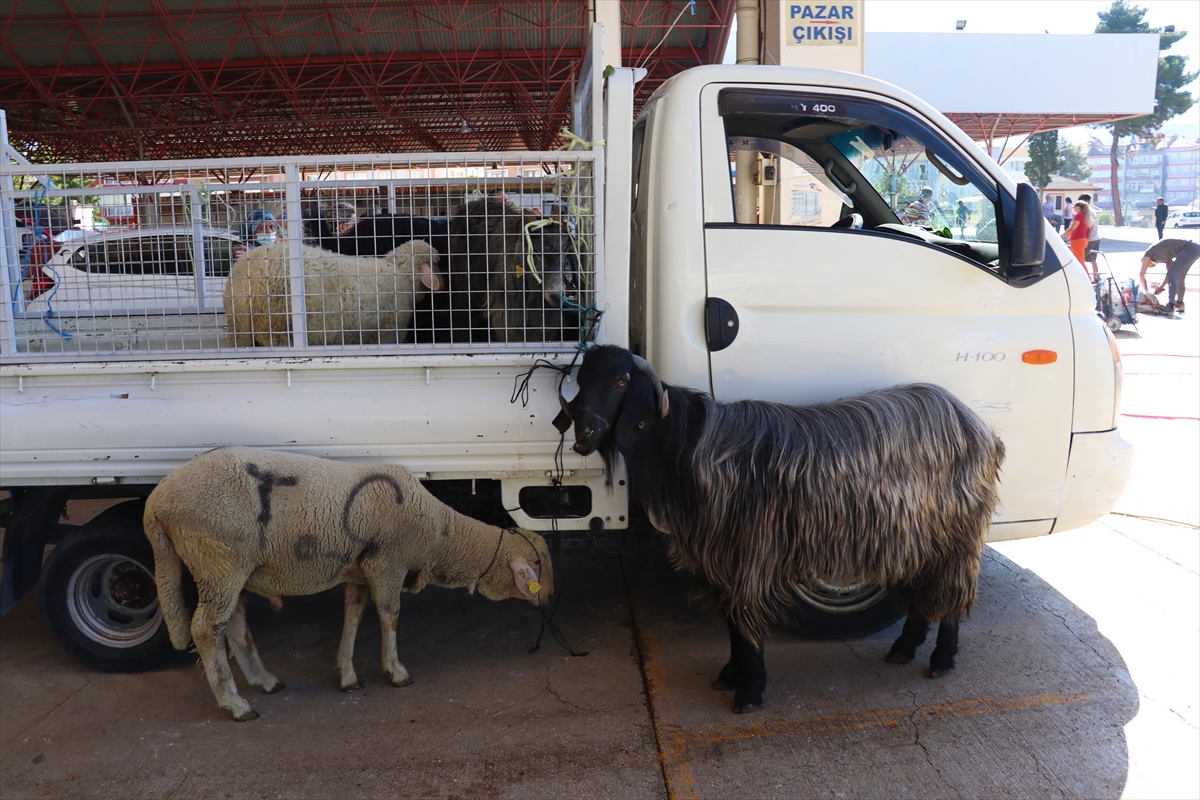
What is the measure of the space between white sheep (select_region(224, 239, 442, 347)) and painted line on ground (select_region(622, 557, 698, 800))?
1889 millimetres

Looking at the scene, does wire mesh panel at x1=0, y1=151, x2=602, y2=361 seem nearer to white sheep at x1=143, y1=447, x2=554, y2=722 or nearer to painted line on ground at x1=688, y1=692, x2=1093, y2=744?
white sheep at x1=143, y1=447, x2=554, y2=722

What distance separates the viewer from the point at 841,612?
13.4 ft

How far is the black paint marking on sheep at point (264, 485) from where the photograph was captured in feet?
10.9

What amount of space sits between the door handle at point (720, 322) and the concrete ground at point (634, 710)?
1526mm

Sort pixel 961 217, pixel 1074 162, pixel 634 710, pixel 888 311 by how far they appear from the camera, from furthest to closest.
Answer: pixel 1074 162 → pixel 961 217 → pixel 888 311 → pixel 634 710

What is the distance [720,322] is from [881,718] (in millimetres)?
1751

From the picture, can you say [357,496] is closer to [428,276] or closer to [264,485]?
[264,485]

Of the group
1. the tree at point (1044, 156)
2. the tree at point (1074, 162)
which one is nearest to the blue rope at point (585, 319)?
the tree at point (1044, 156)

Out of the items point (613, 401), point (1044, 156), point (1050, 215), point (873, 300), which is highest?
point (1044, 156)

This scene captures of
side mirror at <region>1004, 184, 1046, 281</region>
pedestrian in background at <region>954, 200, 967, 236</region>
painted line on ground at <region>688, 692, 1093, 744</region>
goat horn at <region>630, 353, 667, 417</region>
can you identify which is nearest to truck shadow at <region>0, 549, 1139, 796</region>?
painted line on ground at <region>688, 692, 1093, 744</region>

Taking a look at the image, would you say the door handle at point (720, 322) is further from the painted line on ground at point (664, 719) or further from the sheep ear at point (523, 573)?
the painted line on ground at point (664, 719)

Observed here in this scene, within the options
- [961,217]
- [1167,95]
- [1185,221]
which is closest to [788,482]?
[961,217]

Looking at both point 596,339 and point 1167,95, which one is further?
point 1167,95

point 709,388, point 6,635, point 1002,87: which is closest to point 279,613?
point 6,635
